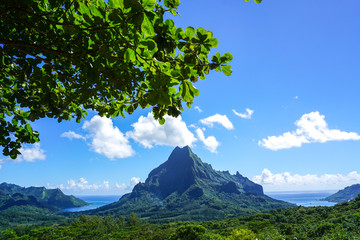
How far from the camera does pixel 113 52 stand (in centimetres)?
156

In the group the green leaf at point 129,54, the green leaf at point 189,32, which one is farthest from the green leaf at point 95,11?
the green leaf at point 189,32

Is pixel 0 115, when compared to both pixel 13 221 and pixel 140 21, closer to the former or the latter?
pixel 140 21

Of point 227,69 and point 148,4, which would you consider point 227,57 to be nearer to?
point 227,69

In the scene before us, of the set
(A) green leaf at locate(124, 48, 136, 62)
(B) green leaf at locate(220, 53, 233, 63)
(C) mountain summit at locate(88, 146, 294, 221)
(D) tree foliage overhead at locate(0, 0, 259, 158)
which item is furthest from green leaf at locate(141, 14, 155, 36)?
(C) mountain summit at locate(88, 146, 294, 221)

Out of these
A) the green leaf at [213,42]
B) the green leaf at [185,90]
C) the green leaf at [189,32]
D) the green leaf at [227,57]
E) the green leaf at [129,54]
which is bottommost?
the green leaf at [185,90]

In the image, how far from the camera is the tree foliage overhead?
1.19 m

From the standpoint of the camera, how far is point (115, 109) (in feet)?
8.30

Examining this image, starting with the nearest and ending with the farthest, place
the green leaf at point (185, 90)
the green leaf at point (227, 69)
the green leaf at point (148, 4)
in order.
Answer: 1. the green leaf at point (148, 4)
2. the green leaf at point (185, 90)
3. the green leaf at point (227, 69)

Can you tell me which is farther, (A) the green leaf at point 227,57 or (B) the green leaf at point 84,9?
(A) the green leaf at point 227,57

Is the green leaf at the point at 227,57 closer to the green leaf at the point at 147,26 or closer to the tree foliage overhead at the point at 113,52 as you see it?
the tree foliage overhead at the point at 113,52

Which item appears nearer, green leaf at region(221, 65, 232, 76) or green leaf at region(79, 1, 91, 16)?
green leaf at region(79, 1, 91, 16)

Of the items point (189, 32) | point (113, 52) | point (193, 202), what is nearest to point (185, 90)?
point (189, 32)

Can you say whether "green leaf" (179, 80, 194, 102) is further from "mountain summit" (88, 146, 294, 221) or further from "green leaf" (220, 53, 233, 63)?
"mountain summit" (88, 146, 294, 221)

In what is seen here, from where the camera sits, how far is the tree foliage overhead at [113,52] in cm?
119
